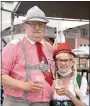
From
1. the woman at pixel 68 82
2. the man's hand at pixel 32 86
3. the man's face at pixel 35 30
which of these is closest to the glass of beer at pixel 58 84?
the woman at pixel 68 82

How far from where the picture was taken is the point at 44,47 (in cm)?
228

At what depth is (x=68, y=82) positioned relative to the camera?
2.24 m

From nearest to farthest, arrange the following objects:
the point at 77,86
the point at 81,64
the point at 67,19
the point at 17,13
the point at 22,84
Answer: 1. the point at 22,84
2. the point at 77,86
3. the point at 81,64
4. the point at 17,13
5. the point at 67,19

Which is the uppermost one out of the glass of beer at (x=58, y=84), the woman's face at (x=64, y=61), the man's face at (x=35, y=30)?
the man's face at (x=35, y=30)

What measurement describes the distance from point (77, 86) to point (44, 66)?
0.28 meters

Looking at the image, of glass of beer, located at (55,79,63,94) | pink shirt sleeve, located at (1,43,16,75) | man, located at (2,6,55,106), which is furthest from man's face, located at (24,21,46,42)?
glass of beer, located at (55,79,63,94)

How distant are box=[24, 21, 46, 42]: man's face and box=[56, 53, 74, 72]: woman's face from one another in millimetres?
206

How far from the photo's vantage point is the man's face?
2158 millimetres

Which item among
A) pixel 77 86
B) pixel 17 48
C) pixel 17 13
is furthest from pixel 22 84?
pixel 17 13

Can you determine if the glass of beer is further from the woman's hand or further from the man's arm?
the man's arm

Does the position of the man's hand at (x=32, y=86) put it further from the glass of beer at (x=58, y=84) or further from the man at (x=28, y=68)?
the glass of beer at (x=58, y=84)

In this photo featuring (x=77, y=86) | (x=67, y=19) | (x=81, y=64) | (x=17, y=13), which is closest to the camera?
(x=77, y=86)

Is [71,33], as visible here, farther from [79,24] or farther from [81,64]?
[81,64]

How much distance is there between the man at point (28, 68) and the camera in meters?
2.09
